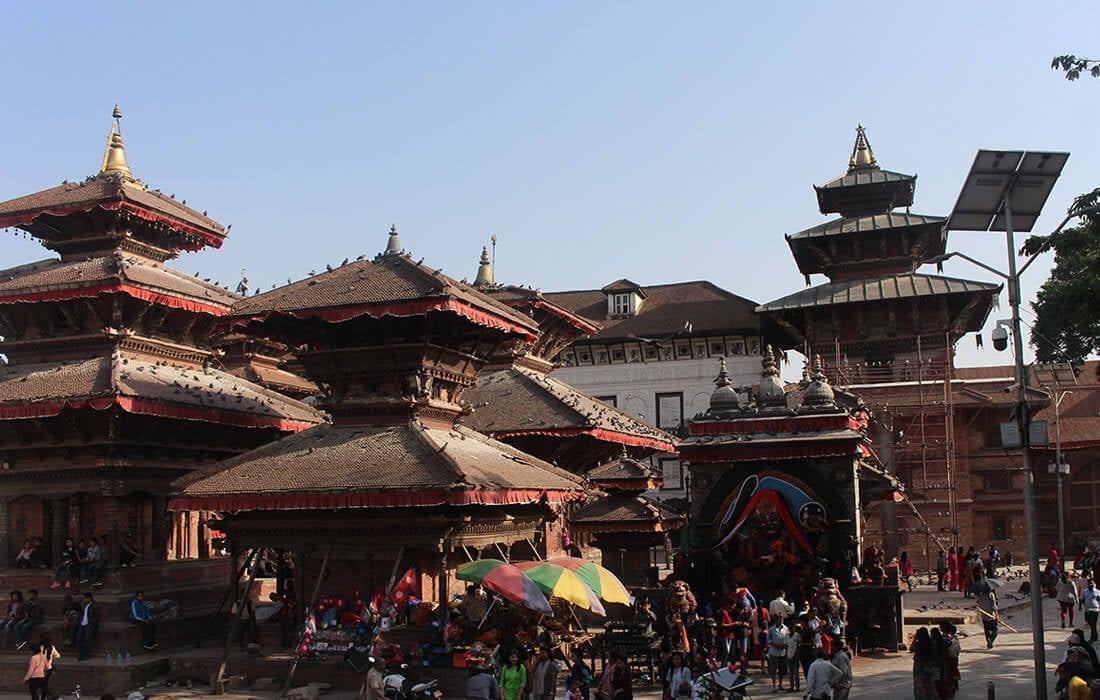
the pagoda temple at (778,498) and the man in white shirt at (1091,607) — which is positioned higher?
the pagoda temple at (778,498)

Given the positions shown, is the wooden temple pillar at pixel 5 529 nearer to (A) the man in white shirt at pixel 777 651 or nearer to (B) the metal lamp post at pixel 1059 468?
(A) the man in white shirt at pixel 777 651

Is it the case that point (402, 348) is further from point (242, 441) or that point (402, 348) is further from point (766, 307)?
point (766, 307)

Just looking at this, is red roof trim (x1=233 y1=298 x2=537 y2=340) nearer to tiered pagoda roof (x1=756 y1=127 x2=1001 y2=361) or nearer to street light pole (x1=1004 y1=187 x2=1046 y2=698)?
street light pole (x1=1004 y1=187 x2=1046 y2=698)

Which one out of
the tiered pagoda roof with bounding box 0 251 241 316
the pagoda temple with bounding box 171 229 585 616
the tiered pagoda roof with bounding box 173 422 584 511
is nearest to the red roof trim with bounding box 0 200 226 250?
the tiered pagoda roof with bounding box 0 251 241 316

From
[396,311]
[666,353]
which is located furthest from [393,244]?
[666,353]

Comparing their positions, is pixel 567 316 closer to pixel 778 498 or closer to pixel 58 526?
pixel 778 498

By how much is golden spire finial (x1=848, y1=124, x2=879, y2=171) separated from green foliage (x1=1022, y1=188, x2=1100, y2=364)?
1116 inches

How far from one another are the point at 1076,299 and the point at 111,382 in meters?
18.5

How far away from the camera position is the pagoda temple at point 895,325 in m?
36.9

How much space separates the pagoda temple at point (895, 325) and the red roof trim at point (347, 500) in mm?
19920

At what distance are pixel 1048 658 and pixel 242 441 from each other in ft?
60.3

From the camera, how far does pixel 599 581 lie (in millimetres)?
16891

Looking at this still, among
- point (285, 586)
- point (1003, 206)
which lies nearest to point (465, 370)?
point (285, 586)

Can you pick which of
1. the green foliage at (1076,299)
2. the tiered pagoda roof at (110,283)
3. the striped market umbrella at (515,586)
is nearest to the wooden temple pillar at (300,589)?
the striped market umbrella at (515,586)
